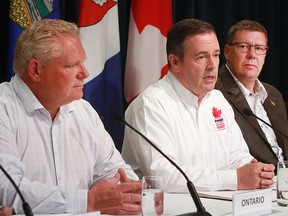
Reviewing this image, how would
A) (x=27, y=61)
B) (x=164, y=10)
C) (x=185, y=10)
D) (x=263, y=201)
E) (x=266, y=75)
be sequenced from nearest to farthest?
(x=263, y=201), (x=27, y=61), (x=164, y=10), (x=185, y=10), (x=266, y=75)

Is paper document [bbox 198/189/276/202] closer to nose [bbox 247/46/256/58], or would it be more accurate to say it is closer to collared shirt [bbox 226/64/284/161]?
collared shirt [bbox 226/64/284/161]

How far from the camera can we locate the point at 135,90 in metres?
3.89

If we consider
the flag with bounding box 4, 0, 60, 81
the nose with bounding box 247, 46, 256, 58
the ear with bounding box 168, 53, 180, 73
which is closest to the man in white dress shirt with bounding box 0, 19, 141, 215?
the ear with bounding box 168, 53, 180, 73

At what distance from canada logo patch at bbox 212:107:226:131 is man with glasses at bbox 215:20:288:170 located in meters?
0.48

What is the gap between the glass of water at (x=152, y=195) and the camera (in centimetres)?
195

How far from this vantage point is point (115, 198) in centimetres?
205

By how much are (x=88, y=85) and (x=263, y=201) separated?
74.4 inches

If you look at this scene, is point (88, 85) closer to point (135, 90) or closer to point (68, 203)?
point (135, 90)

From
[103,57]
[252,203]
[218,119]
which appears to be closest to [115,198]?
[252,203]

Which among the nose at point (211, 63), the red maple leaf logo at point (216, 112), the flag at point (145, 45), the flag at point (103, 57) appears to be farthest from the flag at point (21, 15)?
the red maple leaf logo at point (216, 112)

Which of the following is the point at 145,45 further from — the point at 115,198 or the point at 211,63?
the point at 115,198

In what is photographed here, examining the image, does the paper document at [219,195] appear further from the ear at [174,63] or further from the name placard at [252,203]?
the ear at [174,63]

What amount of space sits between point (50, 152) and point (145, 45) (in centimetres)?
173

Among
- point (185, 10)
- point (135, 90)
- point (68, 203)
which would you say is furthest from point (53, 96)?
point (185, 10)
